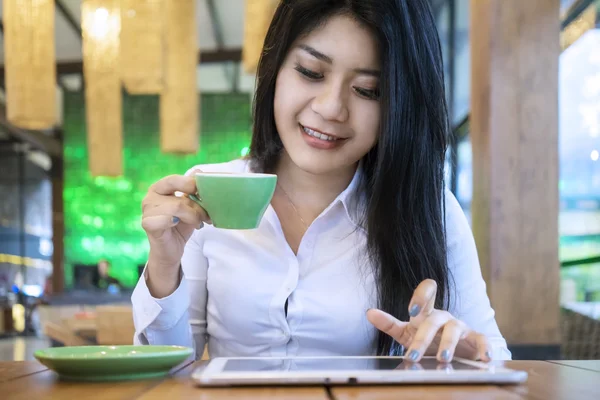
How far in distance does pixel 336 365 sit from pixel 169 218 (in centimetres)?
38

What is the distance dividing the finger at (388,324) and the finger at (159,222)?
1.11 feet

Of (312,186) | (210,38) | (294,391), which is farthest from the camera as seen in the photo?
(210,38)

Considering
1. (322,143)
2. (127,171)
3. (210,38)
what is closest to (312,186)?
(322,143)

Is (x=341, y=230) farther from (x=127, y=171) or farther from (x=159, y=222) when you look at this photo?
(x=127, y=171)

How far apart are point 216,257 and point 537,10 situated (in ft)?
7.14

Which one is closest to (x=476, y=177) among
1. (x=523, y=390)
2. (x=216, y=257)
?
(x=216, y=257)

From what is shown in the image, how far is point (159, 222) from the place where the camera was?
114cm

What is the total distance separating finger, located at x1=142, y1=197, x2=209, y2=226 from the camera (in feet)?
3.68

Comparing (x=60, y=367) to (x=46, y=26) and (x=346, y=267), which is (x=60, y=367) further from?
(x=46, y=26)

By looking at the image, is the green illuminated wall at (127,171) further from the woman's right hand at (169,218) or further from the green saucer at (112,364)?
the green saucer at (112,364)

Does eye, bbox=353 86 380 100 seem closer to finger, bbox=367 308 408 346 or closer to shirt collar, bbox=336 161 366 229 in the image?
shirt collar, bbox=336 161 366 229

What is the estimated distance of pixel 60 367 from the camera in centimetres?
87

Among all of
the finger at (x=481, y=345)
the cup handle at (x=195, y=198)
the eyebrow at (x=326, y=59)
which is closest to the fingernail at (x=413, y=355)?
the finger at (x=481, y=345)

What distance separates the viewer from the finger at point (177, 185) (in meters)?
1.12
